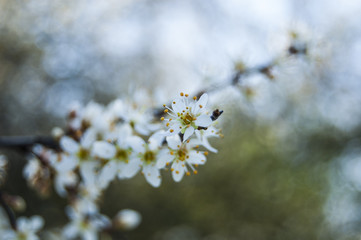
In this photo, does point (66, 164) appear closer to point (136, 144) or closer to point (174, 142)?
point (136, 144)

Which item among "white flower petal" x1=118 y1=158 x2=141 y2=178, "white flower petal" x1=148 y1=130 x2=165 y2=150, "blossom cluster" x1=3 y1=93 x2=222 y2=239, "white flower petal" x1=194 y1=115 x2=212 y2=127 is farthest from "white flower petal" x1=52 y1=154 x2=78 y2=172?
"white flower petal" x1=194 y1=115 x2=212 y2=127

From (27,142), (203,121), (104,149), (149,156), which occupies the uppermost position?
(27,142)

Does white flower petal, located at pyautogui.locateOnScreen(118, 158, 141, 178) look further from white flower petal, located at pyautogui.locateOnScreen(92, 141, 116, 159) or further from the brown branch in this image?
the brown branch

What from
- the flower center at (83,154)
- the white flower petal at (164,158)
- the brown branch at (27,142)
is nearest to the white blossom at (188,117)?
the white flower petal at (164,158)

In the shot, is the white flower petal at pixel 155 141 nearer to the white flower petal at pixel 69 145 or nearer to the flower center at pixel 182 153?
the flower center at pixel 182 153

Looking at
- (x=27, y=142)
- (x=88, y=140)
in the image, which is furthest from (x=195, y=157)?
(x=27, y=142)
